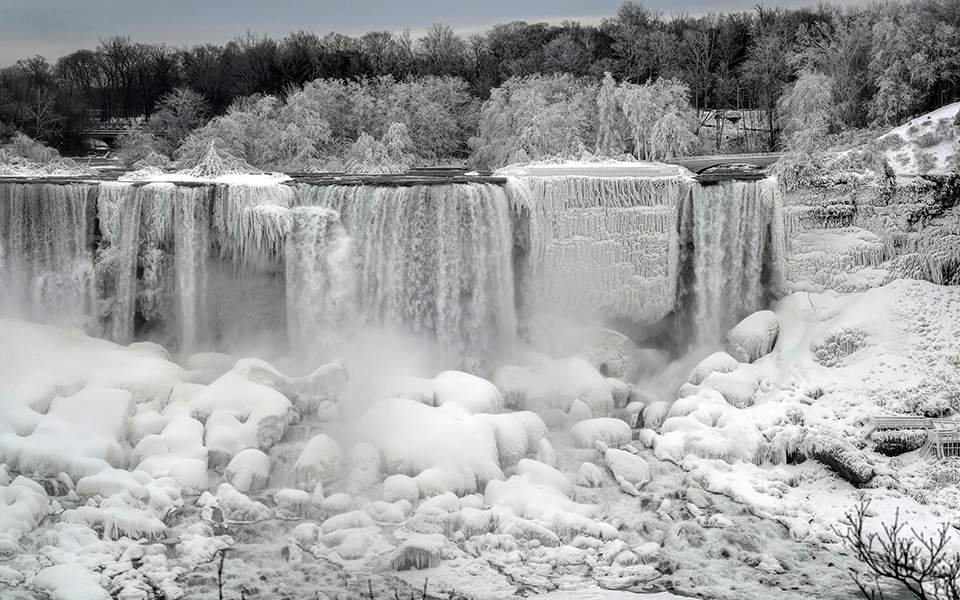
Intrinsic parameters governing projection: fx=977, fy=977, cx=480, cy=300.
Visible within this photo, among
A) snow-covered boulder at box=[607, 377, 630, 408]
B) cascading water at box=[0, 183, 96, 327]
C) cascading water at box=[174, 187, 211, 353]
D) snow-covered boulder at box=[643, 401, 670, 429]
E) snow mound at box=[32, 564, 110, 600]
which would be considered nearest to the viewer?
snow mound at box=[32, 564, 110, 600]

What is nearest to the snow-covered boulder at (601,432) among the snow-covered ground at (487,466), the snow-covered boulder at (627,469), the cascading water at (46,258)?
the snow-covered ground at (487,466)

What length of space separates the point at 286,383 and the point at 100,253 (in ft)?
18.6

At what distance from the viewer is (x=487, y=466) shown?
15008 mm

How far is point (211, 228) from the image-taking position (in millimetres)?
20281

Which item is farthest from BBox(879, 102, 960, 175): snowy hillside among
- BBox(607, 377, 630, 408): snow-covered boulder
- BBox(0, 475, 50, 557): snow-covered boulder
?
BBox(0, 475, 50, 557): snow-covered boulder

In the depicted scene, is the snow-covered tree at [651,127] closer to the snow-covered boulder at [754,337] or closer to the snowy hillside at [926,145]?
the snowy hillside at [926,145]

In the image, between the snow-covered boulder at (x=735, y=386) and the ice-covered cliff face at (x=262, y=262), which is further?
the ice-covered cliff face at (x=262, y=262)

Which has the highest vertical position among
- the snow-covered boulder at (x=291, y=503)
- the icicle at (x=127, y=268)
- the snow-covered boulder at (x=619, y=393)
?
the icicle at (x=127, y=268)

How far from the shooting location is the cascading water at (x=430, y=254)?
19.9 metres

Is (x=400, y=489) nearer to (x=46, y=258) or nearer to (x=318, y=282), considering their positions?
(x=318, y=282)

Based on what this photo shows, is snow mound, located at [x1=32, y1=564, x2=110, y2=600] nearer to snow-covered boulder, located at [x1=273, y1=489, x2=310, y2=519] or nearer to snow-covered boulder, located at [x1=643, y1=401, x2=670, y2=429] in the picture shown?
snow-covered boulder, located at [x1=273, y1=489, x2=310, y2=519]

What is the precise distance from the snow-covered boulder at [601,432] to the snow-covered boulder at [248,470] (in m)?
5.26

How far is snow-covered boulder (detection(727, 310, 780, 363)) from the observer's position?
19094mm

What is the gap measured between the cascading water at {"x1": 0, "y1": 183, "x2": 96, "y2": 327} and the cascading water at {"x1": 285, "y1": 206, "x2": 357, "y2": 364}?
169 inches
